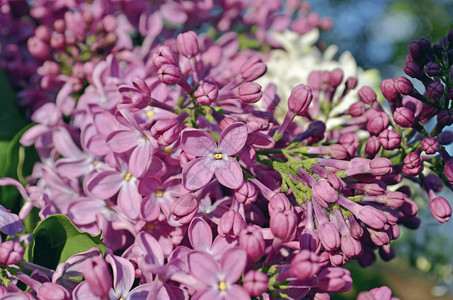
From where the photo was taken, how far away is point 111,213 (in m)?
0.63

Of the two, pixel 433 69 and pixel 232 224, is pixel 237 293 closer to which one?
pixel 232 224

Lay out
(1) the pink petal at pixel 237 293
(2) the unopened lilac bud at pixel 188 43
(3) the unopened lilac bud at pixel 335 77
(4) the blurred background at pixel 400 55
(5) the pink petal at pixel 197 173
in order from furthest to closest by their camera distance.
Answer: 1. (4) the blurred background at pixel 400 55
2. (3) the unopened lilac bud at pixel 335 77
3. (2) the unopened lilac bud at pixel 188 43
4. (5) the pink petal at pixel 197 173
5. (1) the pink petal at pixel 237 293

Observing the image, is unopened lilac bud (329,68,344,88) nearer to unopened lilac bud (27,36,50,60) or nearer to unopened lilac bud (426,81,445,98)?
unopened lilac bud (426,81,445,98)

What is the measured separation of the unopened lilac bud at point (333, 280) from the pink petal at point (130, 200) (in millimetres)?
244

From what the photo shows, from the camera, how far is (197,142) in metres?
0.55

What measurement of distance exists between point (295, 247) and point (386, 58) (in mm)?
1762

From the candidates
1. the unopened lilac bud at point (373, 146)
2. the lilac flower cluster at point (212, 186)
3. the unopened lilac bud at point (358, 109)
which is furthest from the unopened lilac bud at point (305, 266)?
the unopened lilac bud at point (358, 109)

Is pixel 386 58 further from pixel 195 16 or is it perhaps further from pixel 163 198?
pixel 163 198

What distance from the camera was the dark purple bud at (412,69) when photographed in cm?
59

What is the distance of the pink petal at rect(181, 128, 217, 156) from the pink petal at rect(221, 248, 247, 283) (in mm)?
143

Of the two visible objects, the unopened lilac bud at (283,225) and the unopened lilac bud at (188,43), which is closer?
the unopened lilac bud at (283,225)

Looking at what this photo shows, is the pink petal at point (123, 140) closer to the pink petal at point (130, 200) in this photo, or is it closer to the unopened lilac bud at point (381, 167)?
the pink petal at point (130, 200)

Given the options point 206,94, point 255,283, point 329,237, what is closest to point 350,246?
point 329,237

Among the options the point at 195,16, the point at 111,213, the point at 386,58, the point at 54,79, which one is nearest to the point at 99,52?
the point at 54,79
